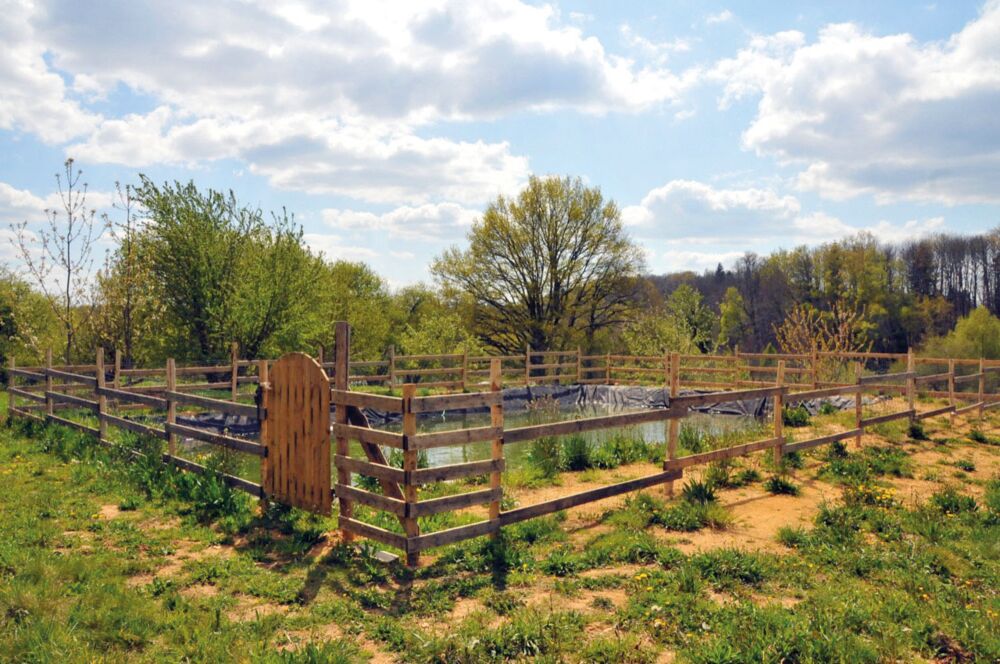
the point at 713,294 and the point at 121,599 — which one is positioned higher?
the point at 713,294

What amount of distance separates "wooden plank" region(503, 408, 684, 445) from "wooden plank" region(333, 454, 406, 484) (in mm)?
1298

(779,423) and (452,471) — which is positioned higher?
(452,471)

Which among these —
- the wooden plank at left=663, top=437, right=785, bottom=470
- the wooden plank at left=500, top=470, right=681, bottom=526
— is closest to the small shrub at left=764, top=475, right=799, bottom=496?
the wooden plank at left=663, top=437, right=785, bottom=470

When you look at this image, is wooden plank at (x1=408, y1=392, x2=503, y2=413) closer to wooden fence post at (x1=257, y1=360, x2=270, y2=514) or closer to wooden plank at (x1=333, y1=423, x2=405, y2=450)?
wooden plank at (x1=333, y1=423, x2=405, y2=450)

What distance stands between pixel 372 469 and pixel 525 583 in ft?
5.94

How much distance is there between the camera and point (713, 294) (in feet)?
276

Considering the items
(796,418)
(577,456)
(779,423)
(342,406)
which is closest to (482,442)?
(577,456)

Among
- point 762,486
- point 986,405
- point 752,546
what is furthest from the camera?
point 986,405

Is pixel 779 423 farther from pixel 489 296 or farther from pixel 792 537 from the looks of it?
pixel 489 296

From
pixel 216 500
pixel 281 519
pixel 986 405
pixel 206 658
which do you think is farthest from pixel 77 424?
pixel 986 405

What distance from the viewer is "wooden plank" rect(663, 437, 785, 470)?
28.5 ft

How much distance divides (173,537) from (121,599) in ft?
6.58

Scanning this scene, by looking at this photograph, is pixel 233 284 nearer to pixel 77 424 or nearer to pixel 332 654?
pixel 77 424

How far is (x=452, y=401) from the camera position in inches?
259
